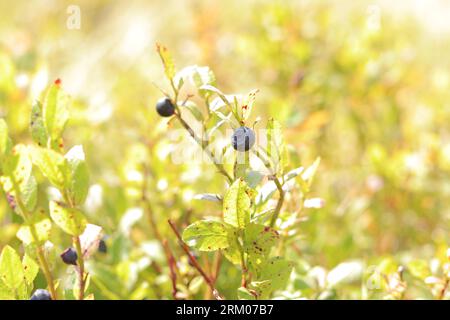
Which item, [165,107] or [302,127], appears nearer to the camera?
[165,107]

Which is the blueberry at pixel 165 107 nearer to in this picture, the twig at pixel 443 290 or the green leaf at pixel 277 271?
the green leaf at pixel 277 271

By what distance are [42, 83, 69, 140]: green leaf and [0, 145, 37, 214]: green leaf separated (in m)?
0.04

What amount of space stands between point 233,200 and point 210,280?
22cm

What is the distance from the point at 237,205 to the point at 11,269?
292 millimetres

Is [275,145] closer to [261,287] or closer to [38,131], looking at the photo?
[261,287]

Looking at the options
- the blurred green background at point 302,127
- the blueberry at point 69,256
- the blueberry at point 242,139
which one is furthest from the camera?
the blurred green background at point 302,127

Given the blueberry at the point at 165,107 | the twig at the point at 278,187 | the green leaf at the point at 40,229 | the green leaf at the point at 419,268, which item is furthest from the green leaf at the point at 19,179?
the green leaf at the point at 419,268

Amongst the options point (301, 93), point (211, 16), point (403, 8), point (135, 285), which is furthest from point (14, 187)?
point (403, 8)

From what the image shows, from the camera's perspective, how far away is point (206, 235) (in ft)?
2.52

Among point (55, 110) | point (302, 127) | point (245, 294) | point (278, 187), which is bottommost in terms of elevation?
point (245, 294)

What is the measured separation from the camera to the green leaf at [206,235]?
2.50 feet

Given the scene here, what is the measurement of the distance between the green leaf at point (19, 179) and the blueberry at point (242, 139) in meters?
0.25

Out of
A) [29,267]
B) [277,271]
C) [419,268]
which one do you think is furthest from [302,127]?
[29,267]

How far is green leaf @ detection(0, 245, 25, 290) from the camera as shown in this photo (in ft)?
2.52
